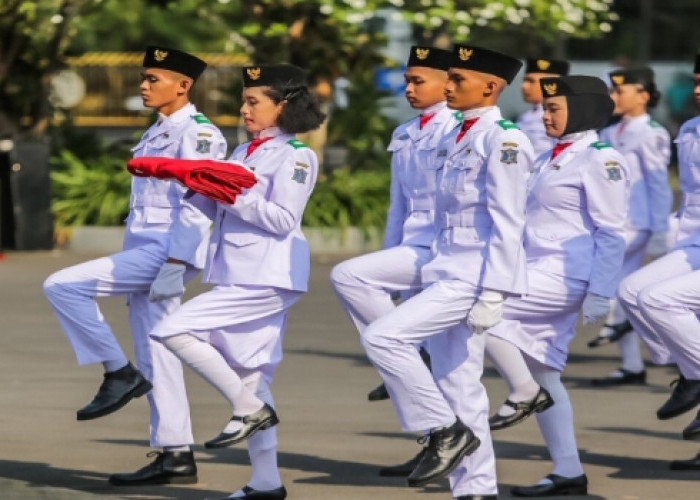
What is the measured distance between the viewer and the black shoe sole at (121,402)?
8.63m

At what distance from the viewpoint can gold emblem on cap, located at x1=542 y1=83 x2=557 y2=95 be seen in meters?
8.91

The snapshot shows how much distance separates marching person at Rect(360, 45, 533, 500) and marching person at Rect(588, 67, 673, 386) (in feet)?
15.9

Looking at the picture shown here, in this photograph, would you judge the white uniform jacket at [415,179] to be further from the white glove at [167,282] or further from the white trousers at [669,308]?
the white glove at [167,282]

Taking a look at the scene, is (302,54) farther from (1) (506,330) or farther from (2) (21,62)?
(1) (506,330)

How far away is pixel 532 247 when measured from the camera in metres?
8.81

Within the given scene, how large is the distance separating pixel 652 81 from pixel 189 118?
4.81 m

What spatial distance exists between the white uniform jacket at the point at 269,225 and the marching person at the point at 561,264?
949mm

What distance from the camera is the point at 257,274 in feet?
26.8

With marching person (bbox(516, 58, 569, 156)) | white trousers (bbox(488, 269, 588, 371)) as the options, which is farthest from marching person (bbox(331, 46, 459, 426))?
marching person (bbox(516, 58, 569, 156))

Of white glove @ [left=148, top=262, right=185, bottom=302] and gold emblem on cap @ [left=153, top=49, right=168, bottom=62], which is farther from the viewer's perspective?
gold emblem on cap @ [left=153, top=49, right=168, bottom=62]

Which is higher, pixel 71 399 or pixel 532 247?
pixel 532 247

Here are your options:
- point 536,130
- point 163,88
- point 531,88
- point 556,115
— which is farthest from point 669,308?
point 536,130

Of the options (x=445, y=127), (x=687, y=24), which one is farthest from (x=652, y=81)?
(x=687, y=24)

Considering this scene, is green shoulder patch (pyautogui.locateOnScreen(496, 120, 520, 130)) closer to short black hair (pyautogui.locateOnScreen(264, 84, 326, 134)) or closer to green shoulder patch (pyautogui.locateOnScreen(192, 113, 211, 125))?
short black hair (pyautogui.locateOnScreen(264, 84, 326, 134))
